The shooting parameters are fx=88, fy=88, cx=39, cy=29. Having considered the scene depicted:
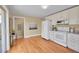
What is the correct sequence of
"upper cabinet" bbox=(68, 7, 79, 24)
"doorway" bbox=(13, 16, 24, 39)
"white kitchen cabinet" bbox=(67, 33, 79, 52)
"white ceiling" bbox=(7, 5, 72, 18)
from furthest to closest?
"doorway" bbox=(13, 16, 24, 39) < "white ceiling" bbox=(7, 5, 72, 18) < "upper cabinet" bbox=(68, 7, 79, 24) < "white kitchen cabinet" bbox=(67, 33, 79, 52)

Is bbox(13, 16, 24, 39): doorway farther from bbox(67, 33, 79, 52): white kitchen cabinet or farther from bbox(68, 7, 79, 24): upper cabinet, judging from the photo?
bbox(67, 33, 79, 52): white kitchen cabinet

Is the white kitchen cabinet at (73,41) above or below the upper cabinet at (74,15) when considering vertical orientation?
below

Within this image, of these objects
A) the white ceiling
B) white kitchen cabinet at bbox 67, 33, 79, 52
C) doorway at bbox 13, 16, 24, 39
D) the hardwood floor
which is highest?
the white ceiling

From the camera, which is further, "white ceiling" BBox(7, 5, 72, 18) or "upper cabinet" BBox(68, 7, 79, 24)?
"white ceiling" BBox(7, 5, 72, 18)

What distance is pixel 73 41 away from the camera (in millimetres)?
4297

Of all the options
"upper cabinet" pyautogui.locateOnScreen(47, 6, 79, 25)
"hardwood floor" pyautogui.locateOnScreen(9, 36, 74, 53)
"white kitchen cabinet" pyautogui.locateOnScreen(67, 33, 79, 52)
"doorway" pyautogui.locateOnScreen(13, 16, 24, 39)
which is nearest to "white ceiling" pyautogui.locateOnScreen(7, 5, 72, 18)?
"upper cabinet" pyautogui.locateOnScreen(47, 6, 79, 25)

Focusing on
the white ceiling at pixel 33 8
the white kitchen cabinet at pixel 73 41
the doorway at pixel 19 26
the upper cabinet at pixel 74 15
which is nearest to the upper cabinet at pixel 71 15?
the upper cabinet at pixel 74 15

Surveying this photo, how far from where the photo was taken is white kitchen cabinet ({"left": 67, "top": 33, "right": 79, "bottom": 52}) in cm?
405

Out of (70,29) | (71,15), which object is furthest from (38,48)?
(71,15)

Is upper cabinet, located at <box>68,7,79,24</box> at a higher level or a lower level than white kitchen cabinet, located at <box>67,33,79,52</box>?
higher

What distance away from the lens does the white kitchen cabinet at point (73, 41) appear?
405cm

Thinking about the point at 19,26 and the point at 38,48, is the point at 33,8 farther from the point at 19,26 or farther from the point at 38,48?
the point at 19,26

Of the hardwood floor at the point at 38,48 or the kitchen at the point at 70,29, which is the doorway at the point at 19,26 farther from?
the kitchen at the point at 70,29
